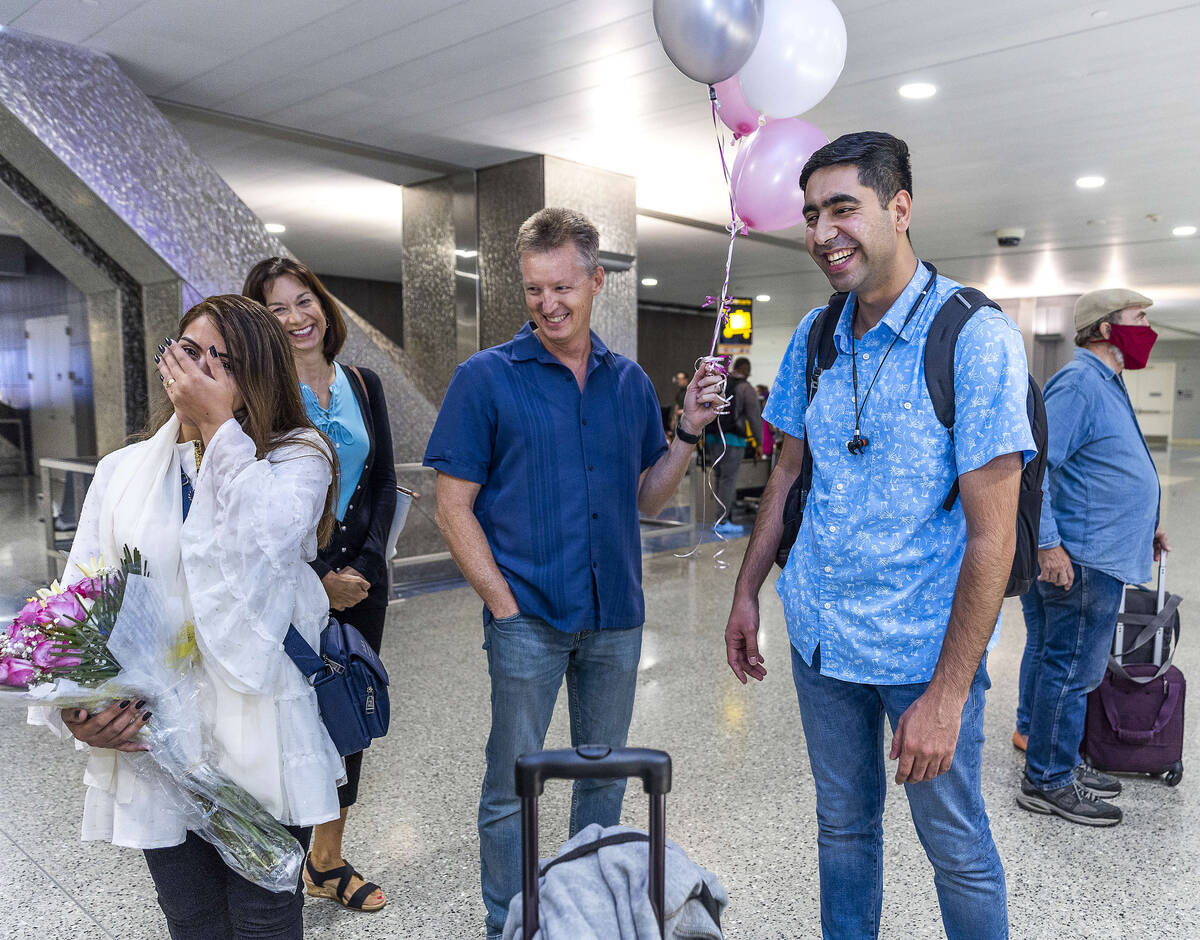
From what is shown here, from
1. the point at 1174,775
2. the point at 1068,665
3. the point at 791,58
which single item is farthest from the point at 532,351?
the point at 1174,775

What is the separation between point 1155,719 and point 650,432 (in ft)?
6.57

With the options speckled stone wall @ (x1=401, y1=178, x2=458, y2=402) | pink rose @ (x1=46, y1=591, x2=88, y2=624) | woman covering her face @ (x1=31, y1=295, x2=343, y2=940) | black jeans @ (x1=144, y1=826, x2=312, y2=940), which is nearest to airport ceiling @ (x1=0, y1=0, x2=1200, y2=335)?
speckled stone wall @ (x1=401, y1=178, x2=458, y2=402)

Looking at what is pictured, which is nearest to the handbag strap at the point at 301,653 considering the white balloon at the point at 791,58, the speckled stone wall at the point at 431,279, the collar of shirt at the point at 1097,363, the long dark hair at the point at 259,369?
the long dark hair at the point at 259,369

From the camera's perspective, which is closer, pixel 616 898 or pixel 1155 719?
pixel 616 898

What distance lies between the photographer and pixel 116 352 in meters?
5.45

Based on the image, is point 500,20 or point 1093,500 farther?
point 500,20

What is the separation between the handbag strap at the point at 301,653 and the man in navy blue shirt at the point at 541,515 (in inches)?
15.7

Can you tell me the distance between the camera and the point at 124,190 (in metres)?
4.62

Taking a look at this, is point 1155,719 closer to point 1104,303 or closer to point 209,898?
point 1104,303

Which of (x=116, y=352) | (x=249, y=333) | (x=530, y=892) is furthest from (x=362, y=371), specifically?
(x=116, y=352)

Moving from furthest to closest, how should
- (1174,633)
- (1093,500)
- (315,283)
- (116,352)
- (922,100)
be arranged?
1. (116,352)
2. (922,100)
3. (1174,633)
4. (1093,500)
5. (315,283)

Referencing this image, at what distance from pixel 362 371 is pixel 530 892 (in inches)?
65.4

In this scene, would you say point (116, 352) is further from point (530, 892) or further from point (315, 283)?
point (530, 892)

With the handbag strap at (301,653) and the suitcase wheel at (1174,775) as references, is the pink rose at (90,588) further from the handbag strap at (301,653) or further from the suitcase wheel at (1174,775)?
A: the suitcase wheel at (1174,775)
